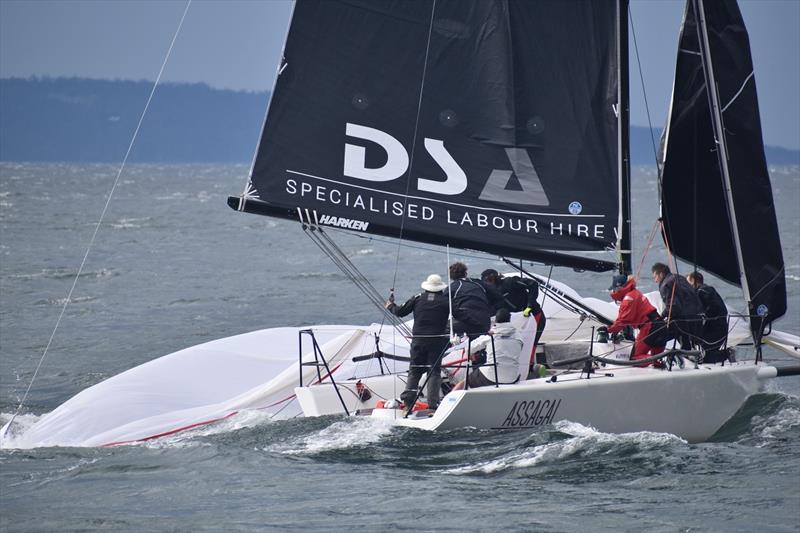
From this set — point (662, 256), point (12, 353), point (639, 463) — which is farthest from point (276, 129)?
point (662, 256)

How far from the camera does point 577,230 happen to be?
12.1 meters

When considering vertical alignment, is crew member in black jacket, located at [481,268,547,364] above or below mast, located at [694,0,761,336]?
below

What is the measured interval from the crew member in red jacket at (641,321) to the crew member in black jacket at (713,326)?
0.43 metres

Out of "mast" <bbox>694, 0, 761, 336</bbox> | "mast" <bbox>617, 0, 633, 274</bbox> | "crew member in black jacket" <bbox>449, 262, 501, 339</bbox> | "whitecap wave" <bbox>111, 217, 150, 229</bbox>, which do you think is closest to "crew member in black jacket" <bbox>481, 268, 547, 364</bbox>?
"crew member in black jacket" <bbox>449, 262, 501, 339</bbox>

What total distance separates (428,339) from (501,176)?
1.80 metres

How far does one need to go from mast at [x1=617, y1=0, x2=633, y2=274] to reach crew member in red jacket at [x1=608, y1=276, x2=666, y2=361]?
317 millimetres

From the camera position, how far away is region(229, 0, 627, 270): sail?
1142 centimetres

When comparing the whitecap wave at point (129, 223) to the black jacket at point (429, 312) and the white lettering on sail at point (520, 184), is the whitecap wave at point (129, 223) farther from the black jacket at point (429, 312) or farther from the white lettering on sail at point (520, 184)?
the black jacket at point (429, 312)

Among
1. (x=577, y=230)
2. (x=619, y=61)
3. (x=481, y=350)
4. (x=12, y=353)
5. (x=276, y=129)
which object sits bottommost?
(x=12, y=353)

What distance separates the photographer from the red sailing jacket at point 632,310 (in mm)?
12031

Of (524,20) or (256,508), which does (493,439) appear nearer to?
(256,508)

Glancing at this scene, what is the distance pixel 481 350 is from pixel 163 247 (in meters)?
26.7

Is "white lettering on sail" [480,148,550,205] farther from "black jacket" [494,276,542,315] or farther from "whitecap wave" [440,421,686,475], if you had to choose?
"whitecap wave" [440,421,686,475]

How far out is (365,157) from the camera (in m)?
11.6
